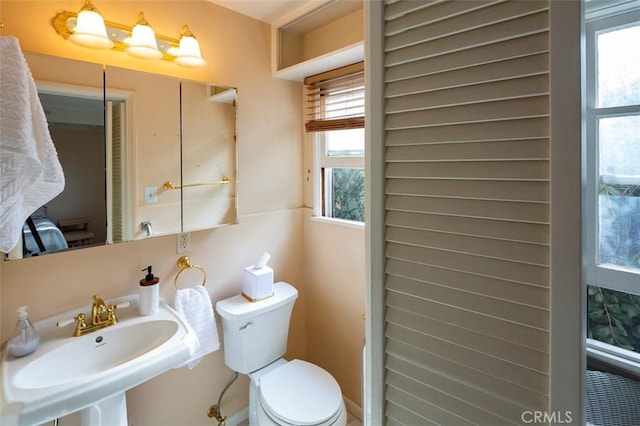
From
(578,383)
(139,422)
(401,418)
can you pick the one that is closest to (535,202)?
(578,383)

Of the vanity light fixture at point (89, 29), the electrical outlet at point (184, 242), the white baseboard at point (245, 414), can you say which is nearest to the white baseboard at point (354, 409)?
the white baseboard at point (245, 414)

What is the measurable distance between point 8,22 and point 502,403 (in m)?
1.88

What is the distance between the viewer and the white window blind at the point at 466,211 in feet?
1.79

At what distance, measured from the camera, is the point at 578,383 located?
511mm

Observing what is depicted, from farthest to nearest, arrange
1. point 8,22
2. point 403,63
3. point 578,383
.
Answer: point 8,22 < point 403,63 < point 578,383

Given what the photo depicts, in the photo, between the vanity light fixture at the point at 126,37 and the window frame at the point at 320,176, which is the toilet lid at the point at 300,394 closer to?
the window frame at the point at 320,176

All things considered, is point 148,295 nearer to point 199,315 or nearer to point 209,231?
point 199,315

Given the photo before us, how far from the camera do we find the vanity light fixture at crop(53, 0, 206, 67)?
4.13ft

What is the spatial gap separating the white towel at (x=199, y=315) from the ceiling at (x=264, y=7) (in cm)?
151

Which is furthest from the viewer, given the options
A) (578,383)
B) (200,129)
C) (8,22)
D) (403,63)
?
(200,129)

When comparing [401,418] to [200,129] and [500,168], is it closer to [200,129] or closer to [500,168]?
[500,168]

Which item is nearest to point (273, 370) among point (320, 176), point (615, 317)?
point (320, 176)

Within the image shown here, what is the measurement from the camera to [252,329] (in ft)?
5.58

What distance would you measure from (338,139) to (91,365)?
5.46 feet
